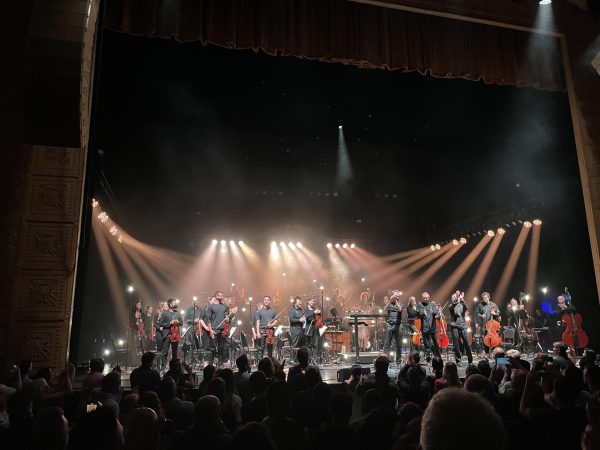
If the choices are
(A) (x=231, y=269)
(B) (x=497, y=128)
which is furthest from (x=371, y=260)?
(B) (x=497, y=128)

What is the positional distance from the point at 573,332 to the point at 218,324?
8.73 m

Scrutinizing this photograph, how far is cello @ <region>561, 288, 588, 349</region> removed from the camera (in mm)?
10922

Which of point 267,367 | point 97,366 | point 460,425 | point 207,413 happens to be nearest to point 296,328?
point 267,367

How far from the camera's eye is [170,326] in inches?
406

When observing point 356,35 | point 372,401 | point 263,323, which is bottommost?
point 372,401

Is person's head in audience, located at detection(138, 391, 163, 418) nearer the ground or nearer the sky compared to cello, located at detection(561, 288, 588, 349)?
nearer the ground

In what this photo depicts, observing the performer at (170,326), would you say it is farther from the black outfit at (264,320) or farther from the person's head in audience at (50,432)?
the person's head in audience at (50,432)

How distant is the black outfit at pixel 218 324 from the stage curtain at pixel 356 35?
20.2 feet

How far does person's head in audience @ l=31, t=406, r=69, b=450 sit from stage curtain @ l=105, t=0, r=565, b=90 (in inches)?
241

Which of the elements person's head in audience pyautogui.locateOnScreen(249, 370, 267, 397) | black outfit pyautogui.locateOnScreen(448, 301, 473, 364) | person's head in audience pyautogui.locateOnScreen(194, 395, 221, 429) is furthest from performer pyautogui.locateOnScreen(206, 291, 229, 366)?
person's head in audience pyautogui.locateOnScreen(194, 395, 221, 429)

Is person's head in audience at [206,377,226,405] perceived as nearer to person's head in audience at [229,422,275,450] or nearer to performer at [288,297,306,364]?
person's head in audience at [229,422,275,450]

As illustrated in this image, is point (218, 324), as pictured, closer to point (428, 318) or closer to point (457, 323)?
point (428, 318)

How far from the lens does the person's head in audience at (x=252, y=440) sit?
228 cm

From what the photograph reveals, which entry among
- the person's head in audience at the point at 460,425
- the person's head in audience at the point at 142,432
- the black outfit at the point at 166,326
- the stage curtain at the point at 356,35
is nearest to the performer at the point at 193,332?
the black outfit at the point at 166,326
